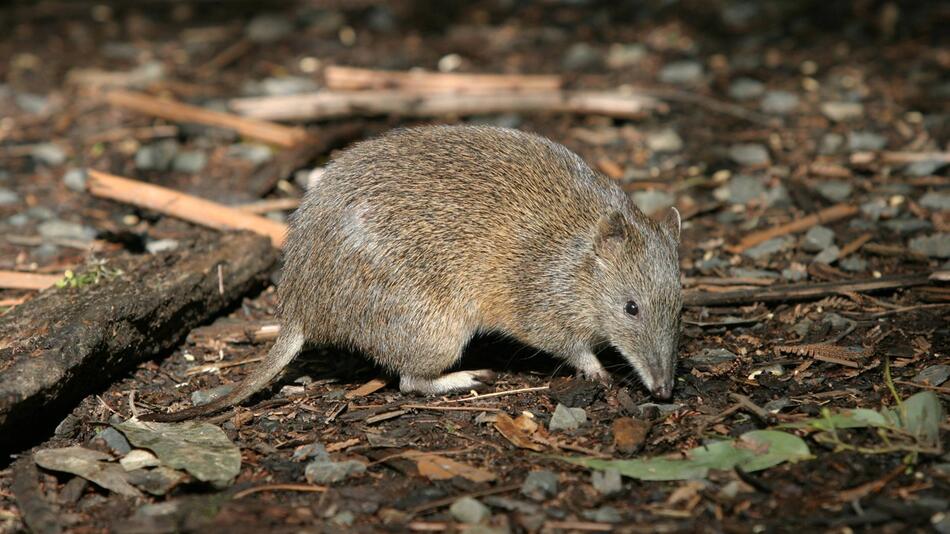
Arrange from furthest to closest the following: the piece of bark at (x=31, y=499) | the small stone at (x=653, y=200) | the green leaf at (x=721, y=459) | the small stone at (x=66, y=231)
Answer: the small stone at (x=653, y=200) < the small stone at (x=66, y=231) < the green leaf at (x=721, y=459) < the piece of bark at (x=31, y=499)

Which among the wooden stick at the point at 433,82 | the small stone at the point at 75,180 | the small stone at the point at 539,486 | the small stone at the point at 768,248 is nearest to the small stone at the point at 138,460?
the small stone at the point at 539,486

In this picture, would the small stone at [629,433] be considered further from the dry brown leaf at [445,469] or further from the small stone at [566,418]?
the dry brown leaf at [445,469]

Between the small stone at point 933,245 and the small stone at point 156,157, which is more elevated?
the small stone at point 156,157

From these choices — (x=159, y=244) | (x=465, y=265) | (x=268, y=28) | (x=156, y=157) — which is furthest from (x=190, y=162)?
(x=465, y=265)

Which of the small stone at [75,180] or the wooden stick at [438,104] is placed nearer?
the small stone at [75,180]

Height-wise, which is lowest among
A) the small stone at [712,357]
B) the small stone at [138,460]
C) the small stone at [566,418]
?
the small stone at [712,357]

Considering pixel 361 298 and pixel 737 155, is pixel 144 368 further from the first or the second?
pixel 737 155

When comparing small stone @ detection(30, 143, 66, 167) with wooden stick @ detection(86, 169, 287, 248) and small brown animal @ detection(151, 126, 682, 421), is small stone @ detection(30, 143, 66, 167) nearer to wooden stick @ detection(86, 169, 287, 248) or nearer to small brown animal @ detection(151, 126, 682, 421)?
wooden stick @ detection(86, 169, 287, 248)

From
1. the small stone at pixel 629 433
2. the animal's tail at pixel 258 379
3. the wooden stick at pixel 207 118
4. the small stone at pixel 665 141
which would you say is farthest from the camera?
the wooden stick at pixel 207 118
